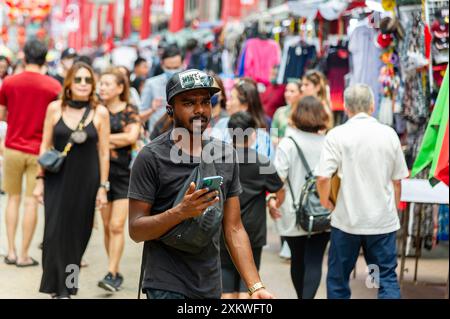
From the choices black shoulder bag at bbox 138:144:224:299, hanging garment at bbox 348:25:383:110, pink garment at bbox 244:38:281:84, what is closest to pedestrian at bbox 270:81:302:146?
hanging garment at bbox 348:25:383:110

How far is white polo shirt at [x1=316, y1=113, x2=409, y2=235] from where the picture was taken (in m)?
6.92

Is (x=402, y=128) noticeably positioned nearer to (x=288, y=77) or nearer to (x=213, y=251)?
(x=288, y=77)

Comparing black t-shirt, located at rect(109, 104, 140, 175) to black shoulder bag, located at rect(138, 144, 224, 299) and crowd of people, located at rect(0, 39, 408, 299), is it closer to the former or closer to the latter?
crowd of people, located at rect(0, 39, 408, 299)

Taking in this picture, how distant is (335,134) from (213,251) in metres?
2.65

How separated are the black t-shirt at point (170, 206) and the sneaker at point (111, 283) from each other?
3.84 meters

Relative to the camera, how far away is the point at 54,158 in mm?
7539

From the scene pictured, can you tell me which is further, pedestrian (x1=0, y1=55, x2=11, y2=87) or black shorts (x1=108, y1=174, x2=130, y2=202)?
pedestrian (x1=0, y1=55, x2=11, y2=87)

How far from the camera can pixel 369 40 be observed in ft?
34.6

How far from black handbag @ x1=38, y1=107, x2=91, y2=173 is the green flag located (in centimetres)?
268

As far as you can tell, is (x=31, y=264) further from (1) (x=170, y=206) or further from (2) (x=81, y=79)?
(1) (x=170, y=206)

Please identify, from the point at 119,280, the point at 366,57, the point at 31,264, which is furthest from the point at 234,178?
the point at 366,57

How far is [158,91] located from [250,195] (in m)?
3.81

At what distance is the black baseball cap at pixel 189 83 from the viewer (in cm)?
431
